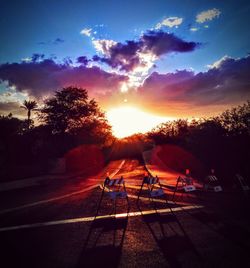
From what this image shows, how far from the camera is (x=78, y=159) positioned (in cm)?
3216

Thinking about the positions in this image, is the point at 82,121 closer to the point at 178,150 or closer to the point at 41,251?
the point at 178,150

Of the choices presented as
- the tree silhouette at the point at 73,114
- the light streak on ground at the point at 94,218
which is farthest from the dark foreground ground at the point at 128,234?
the tree silhouette at the point at 73,114

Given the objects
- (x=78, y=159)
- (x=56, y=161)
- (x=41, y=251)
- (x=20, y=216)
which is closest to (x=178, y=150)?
(x=78, y=159)

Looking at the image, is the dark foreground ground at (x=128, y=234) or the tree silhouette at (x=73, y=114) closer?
the dark foreground ground at (x=128, y=234)

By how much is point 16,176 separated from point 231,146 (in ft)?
62.6

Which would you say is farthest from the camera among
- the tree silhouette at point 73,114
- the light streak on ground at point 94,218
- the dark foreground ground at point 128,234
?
the tree silhouette at point 73,114

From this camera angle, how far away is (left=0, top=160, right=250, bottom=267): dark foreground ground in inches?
212

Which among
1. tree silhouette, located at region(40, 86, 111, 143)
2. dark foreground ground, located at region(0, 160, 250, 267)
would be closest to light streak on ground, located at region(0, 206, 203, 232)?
dark foreground ground, located at region(0, 160, 250, 267)

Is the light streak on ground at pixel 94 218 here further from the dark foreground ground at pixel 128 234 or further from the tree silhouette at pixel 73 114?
the tree silhouette at pixel 73 114

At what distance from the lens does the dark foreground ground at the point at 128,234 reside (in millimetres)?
5387

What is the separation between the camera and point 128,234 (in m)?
6.99

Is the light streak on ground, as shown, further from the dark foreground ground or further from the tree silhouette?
the tree silhouette

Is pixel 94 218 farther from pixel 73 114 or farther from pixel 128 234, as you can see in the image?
pixel 73 114

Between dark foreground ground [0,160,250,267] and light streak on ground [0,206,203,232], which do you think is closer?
dark foreground ground [0,160,250,267]
